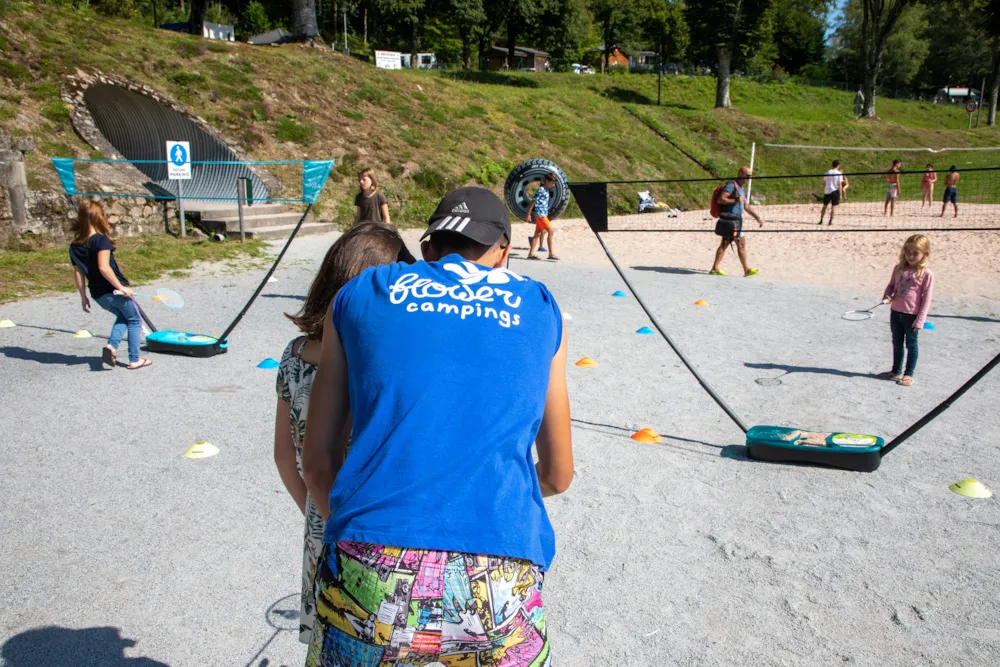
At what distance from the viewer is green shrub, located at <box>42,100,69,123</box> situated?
650 inches

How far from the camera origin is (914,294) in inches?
288

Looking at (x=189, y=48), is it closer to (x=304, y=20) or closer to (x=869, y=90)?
(x=304, y=20)

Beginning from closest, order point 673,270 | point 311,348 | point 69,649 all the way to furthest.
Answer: point 311,348 < point 69,649 < point 673,270

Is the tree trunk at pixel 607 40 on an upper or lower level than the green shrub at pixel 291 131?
upper

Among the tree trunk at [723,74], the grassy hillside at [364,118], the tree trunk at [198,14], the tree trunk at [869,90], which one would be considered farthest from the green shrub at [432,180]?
the tree trunk at [869,90]

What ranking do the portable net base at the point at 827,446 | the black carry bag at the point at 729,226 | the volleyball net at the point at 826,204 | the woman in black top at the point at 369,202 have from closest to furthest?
1. the portable net base at the point at 827,446
2. the woman in black top at the point at 369,202
3. the black carry bag at the point at 729,226
4. the volleyball net at the point at 826,204

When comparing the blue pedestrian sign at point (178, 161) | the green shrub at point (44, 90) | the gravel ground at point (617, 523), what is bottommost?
the gravel ground at point (617, 523)

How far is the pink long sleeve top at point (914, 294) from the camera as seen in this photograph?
23.8 ft

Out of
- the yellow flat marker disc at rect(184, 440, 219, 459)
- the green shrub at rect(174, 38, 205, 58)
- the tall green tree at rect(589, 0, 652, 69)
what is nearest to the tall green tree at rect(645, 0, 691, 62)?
the tall green tree at rect(589, 0, 652, 69)

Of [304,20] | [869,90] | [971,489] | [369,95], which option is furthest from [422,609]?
[869,90]

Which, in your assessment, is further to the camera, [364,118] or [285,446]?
[364,118]

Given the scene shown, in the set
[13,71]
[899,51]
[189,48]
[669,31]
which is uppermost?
[669,31]

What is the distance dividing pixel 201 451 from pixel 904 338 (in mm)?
6342

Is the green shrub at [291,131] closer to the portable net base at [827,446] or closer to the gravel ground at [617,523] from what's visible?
the gravel ground at [617,523]
